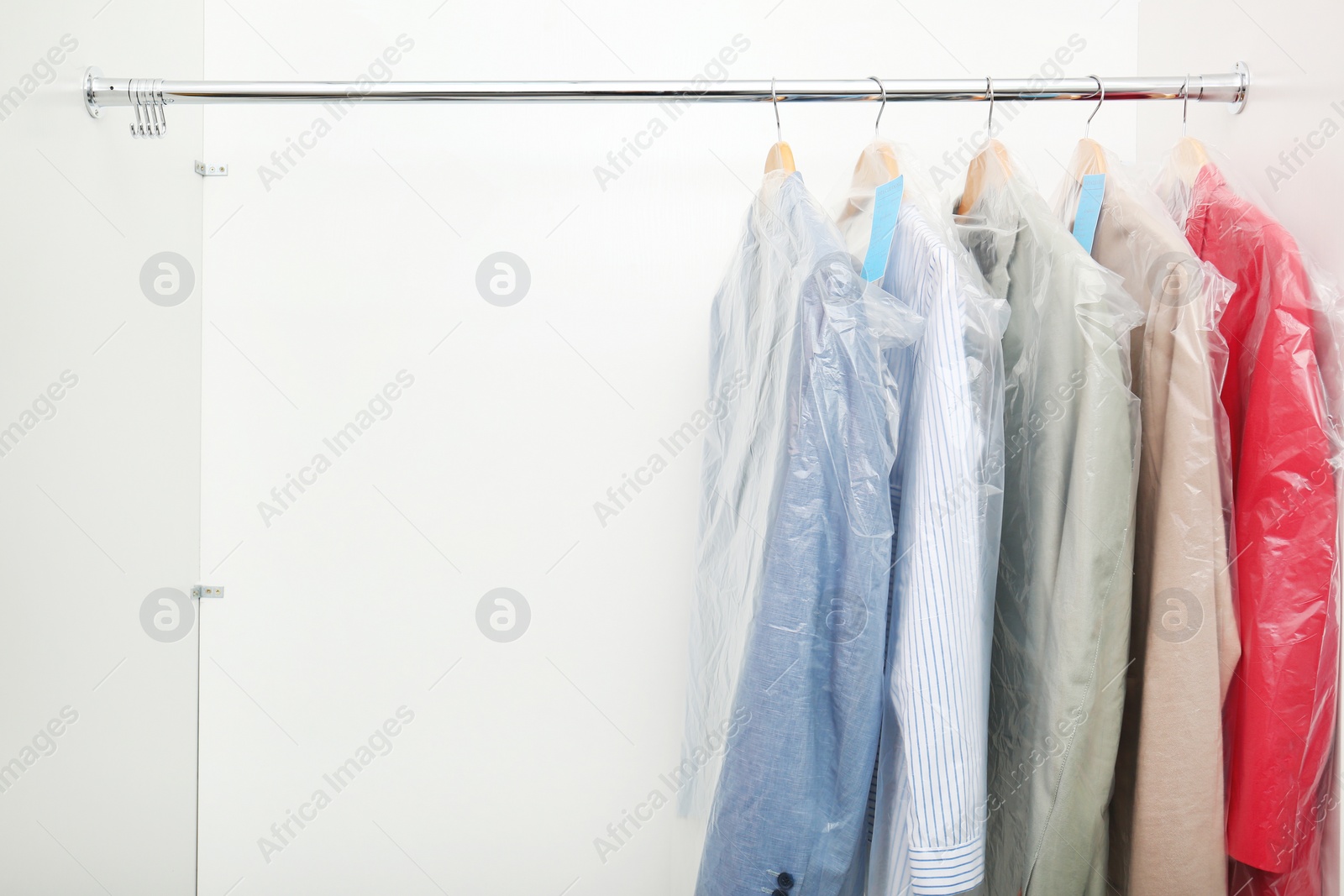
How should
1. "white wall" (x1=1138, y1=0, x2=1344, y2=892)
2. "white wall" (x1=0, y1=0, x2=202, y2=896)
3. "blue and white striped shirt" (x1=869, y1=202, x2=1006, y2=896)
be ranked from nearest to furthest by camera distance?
"blue and white striped shirt" (x1=869, y1=202, x2=1006, y2=896)
"white wall" (x1=1138, y1=0, x2=1344, y2=892)
"white wall" (x1=0, y1=0, x2=202, y2=896)

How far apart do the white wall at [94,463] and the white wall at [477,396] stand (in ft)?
0.20

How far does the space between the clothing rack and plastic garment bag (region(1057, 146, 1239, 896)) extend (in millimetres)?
300

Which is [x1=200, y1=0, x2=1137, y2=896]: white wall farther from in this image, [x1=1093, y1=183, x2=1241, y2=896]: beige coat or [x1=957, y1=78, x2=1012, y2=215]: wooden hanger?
[x1=1093, y1=183, x2=1241, y2=896]: beige coat

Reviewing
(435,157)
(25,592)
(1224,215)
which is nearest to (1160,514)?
(1224,215)

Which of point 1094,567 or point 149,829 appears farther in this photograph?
point 149,829

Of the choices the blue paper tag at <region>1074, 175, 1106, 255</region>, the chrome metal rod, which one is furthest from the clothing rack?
the blue paper tag at <region>1074, 175, 1106, 255</region>

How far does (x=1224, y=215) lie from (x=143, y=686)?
1.44 metres

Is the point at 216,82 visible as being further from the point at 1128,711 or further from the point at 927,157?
the point at 1128,711

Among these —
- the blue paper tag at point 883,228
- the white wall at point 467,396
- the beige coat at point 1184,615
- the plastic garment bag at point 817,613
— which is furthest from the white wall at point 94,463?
the beige coat at point 1184,615

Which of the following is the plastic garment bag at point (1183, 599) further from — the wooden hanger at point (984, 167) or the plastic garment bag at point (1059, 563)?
the wooden hanger at point (984, 167)

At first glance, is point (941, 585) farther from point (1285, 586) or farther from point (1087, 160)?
point (1087, 160)

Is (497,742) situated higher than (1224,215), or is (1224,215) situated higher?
(1224,215)

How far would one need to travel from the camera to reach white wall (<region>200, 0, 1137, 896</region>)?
45.1 inches

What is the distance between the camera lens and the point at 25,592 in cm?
86
